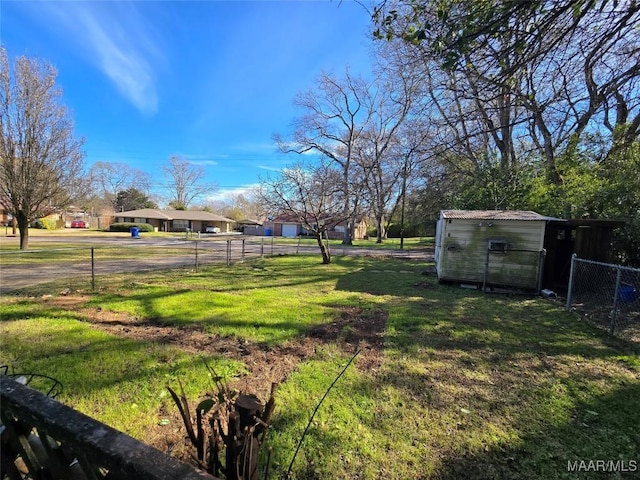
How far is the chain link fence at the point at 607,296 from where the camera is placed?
5297mm

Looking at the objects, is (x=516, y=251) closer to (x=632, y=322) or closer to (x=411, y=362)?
(x=632, y=322)

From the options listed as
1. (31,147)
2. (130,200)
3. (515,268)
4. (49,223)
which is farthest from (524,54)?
(130,200)

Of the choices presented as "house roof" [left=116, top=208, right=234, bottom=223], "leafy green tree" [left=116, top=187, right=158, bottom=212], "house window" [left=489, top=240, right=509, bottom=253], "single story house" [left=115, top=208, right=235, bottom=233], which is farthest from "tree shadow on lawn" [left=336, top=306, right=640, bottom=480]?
"leafy green tree" [left=116, top=187, right=158, bottom=212]

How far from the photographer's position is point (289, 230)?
54750mm

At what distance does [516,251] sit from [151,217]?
54.2 m

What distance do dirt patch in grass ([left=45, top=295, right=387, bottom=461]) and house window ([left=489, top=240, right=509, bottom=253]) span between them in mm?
4818

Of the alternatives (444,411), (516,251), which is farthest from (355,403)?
(516,251)

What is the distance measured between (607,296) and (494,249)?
109 inches

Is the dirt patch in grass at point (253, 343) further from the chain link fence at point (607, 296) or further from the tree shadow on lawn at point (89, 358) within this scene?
the chain link fence at point (607, 296)

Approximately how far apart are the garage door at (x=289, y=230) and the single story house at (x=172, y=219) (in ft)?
41.6

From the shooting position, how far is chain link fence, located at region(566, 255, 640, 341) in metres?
5.30

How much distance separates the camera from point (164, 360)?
372 centimetres

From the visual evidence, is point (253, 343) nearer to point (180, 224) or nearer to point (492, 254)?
point (492, 254)

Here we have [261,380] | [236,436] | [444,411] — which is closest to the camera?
[236,436]
